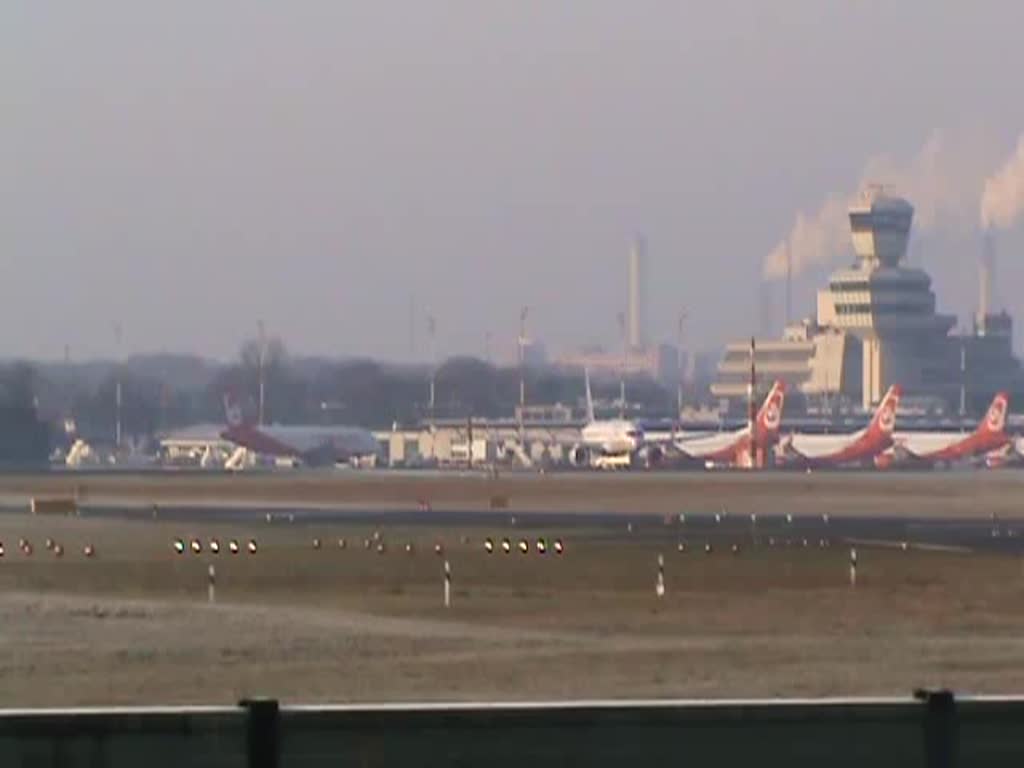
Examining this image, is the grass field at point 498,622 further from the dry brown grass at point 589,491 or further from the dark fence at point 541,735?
the dry brown grass at point 589,491

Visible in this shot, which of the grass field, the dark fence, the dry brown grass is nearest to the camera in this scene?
the dark fence

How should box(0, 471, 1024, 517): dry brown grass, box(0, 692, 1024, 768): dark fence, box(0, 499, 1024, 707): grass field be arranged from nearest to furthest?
box(0, 692, 1024, 768): dark fence
box(0, 499, 1024, 707): grass field
box(0, 471, 1024, 517): dry brown grass

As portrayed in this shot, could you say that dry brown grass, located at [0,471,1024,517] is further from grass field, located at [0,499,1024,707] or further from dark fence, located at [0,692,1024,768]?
dark fence, located at [0,692,1024,768]

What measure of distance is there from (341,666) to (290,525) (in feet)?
176

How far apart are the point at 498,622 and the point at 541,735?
3210 cm

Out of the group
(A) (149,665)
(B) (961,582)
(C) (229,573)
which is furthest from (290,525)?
(A) (149,665)

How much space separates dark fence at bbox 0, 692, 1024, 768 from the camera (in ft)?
39.6

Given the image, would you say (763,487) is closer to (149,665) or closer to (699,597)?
(699,597)

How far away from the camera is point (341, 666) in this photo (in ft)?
115

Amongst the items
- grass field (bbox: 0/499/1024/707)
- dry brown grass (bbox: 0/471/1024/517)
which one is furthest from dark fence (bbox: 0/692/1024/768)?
dry brown grass (bbox: 0/471/1024/517)

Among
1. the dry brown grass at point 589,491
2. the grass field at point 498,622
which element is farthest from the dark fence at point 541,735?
the dry brown grass at point 589,491

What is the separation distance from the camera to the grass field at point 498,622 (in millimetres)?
32469

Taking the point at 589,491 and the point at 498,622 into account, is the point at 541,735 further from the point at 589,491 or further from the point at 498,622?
the point at 589,491

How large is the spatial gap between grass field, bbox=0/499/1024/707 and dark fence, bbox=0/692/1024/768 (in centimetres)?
1795
